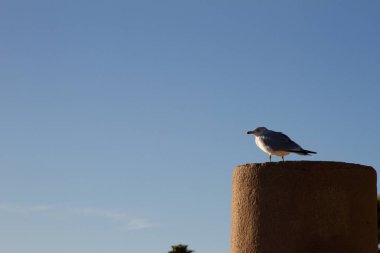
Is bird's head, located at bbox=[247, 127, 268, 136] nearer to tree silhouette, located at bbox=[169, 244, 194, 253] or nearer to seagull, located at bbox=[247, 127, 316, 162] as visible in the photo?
seagull, located at bbox=[247, 127, 316, 162]

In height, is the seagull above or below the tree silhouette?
below

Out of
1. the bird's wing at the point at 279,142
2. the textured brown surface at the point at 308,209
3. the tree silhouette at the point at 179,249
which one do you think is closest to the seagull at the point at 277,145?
the bird's wing at the point at 279,142

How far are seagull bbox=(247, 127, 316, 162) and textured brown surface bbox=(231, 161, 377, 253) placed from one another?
2.75ft

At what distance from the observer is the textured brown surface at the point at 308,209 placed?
6332 millimetres

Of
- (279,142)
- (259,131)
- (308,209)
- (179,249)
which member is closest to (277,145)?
(279,142)

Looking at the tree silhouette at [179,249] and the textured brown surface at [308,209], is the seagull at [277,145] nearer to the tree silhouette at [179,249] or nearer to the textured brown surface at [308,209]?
the textured brown surface at [308,209]

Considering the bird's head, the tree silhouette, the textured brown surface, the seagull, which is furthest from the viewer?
the tree silhouette

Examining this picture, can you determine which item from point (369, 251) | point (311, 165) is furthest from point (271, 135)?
point (369, 251)

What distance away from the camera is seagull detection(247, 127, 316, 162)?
24.7 ft

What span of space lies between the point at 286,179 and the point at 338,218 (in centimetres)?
63

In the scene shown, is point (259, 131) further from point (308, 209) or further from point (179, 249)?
point (179, 249)

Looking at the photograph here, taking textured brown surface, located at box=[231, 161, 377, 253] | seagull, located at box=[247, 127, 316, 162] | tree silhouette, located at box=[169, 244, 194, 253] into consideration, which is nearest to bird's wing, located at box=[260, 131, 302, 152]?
seagull, located at box=[247, 127, 316, 162]

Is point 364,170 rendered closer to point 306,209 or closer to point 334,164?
point 334,164

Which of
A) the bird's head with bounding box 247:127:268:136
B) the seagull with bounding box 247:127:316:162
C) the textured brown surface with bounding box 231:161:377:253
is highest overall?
A: the bird's head with bounding box 247:127:268:136
